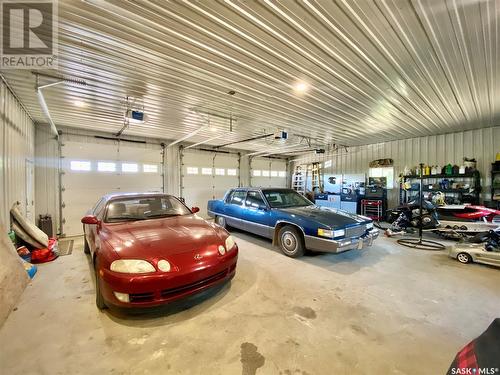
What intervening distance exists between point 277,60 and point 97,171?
668cm

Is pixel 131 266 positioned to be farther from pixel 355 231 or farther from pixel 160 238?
Answer: pixel 355 231

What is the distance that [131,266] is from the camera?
7.29ft

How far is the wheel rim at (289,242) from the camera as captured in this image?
4.36 metres

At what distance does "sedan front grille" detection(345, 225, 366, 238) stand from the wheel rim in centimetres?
96

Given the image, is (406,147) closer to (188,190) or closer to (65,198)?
(188,190)

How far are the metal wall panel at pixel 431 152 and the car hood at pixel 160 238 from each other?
8.41 metres

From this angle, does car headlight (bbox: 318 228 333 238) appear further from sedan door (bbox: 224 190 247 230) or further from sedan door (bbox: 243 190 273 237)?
sedan door (bbox: 224 190 247 230)

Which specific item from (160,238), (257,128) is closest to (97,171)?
(257,128)

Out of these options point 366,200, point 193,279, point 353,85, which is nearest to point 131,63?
point 193,279

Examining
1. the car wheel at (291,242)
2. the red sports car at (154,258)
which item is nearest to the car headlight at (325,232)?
the car wheel at (291,242)

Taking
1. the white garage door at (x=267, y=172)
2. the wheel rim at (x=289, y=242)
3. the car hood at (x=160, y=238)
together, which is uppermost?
the white garage door at (x=267, y=172)

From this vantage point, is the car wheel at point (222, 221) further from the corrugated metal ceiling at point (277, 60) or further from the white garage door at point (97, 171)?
the white garage door at point (97, 171)

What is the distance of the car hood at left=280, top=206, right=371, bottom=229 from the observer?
3.91m

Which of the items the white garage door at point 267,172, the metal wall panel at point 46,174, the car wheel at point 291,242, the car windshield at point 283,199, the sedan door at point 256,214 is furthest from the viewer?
the white garage door at point 267,172
